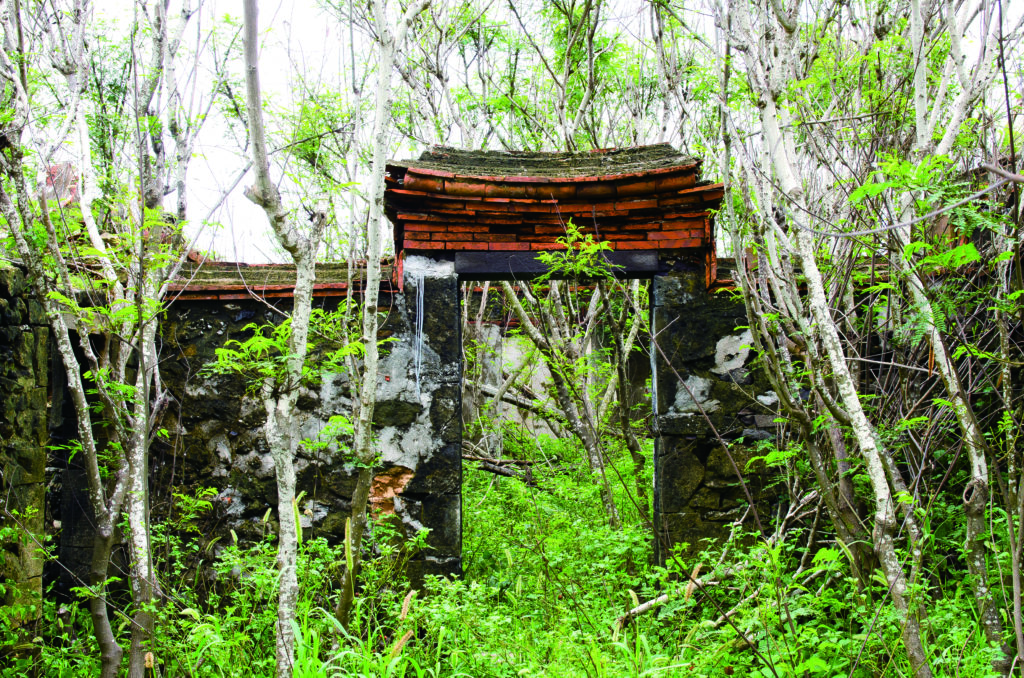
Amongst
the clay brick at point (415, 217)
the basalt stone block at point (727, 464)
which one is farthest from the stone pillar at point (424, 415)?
the basalt stone block at point (727, 464)

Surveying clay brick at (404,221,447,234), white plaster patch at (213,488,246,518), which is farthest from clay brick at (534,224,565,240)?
white plaster patch at (213,488,246,518)

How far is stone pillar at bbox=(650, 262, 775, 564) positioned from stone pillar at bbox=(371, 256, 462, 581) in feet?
4.20

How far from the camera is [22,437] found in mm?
3324

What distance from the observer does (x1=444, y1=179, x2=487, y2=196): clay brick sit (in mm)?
4191

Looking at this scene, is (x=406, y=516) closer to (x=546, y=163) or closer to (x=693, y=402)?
(x=693, y=402)

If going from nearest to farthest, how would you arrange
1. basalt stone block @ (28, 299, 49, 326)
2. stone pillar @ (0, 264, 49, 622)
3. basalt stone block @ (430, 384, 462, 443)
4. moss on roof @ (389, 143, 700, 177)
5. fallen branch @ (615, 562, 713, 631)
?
fallen branch @ (615, 562, 713, 631) → stone pillar @ (0, 264, 49, 622) → basalt stone block @ (28, 299, 49, 326) → basalt stone block @ (430, 384, 462, 443) → moss on roof @ (389, 143, 700, 177)

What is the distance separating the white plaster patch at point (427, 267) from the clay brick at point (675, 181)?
4.62 ft

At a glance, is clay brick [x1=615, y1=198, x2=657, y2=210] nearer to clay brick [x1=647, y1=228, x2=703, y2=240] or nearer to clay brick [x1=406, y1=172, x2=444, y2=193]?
clay brick [x1=647, y1=228, x2=703, y2=240]

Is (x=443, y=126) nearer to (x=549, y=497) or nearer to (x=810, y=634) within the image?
(x=549, y=497)

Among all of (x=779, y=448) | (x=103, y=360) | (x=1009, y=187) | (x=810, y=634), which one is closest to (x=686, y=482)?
(x=779, y=448)

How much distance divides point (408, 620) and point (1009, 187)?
3344 mm

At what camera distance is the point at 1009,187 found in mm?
2938

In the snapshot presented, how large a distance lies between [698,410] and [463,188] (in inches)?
80.3

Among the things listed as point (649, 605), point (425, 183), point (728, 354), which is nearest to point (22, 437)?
point (425, 183)
